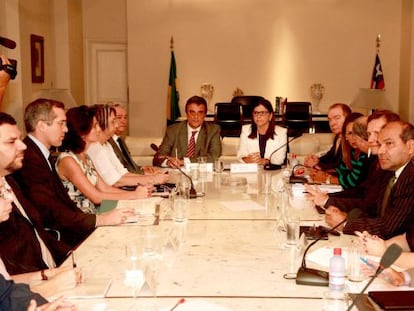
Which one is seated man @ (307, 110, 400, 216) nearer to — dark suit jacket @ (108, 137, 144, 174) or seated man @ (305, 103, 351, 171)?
seated man @ (305, 103, 351, 171)

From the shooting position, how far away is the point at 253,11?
35.9 feet

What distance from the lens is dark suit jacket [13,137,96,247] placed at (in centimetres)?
325

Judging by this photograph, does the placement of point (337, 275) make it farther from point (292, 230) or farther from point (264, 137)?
point (264, 137)

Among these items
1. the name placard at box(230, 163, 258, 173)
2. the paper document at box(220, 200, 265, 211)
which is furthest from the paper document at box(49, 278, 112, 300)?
the name placard at box(230, 163, 258, 173)

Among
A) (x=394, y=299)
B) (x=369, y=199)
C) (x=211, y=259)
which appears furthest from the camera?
(x=369, y=199)

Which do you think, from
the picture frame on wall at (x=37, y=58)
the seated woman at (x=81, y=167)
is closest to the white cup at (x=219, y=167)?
the seated woman at (x=81, y=167)

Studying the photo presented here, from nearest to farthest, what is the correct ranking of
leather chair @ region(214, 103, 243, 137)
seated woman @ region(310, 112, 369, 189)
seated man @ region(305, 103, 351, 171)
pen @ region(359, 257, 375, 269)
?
1. pen @ region(359, 257, 375, 269)
2. seated woman @ region(310, 112, 369, 189)
3. seated man @ region(305, 103, 351, 171)
4. leather chair @ region(214, 103, 243, 137)

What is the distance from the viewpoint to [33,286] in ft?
6.97

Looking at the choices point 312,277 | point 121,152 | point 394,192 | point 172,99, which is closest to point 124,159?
point 121,152

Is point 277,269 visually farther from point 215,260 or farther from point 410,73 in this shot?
point 410,73

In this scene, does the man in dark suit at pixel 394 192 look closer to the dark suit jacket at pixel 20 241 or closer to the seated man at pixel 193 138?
the dark suit jacket at pixel 20 241

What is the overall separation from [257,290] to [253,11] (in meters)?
9.42

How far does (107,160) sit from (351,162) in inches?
71.5

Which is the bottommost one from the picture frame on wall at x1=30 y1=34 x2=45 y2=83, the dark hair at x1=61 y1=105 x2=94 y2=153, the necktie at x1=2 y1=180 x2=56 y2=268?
the necktie at x1=2 y1=180 x2=56 y2=268
